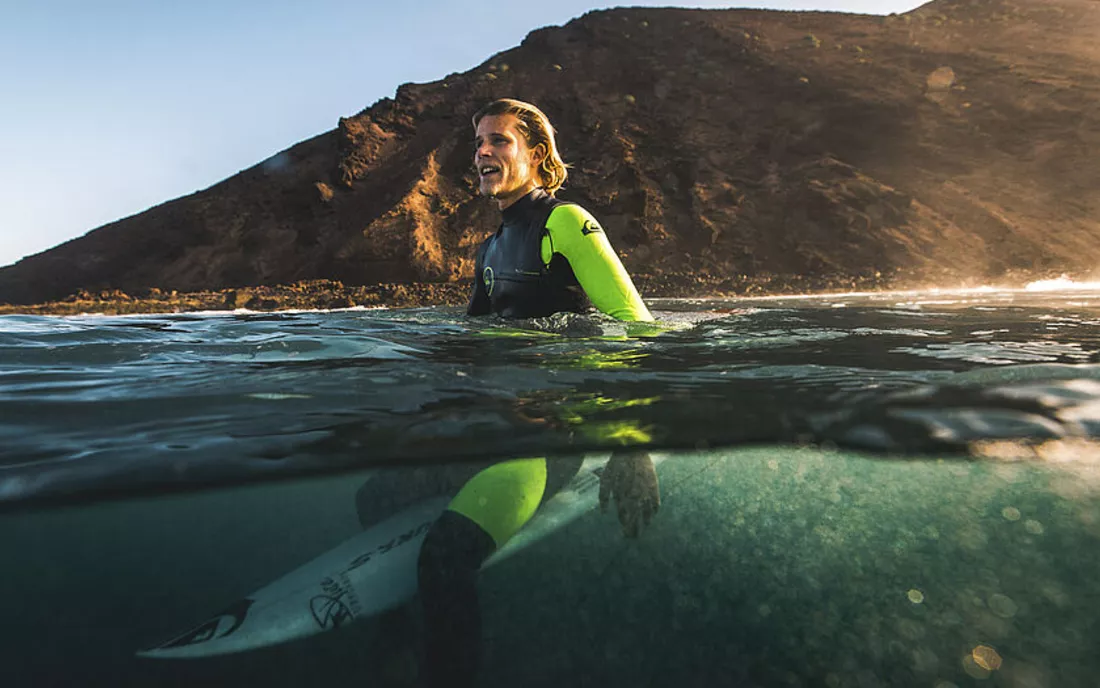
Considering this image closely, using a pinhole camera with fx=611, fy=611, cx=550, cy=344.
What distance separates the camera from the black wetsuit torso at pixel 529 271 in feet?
14.1

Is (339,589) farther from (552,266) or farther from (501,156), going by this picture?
(501,156)

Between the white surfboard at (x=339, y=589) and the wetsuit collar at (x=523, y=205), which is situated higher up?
the wetsuit collar at (x=523, y=205)

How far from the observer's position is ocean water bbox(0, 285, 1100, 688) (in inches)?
84.7

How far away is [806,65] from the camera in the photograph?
29375mm

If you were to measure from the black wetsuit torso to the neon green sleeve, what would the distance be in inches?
5.8

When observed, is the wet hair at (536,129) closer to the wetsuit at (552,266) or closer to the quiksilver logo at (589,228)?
the wetsuit at (552,266)

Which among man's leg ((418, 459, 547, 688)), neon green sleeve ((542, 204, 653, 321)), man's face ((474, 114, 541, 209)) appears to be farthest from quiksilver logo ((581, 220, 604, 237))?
man's leg ((418, 459, 547, 688))

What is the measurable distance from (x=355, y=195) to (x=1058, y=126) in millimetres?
28675

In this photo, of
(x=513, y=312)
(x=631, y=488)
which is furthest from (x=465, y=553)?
(x=513, y=312)

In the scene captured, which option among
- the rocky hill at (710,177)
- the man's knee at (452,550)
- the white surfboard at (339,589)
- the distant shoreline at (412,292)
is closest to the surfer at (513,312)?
the man's knee at (452,550)

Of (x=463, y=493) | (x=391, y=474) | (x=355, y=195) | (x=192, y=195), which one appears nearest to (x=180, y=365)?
(x=391, y=474)

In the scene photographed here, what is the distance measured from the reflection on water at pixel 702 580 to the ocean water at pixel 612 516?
0.01m

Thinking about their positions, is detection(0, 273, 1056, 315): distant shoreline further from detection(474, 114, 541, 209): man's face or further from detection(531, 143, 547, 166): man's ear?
detection(474, 114, 541, 209): man's face

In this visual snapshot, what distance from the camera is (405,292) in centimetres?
1723
